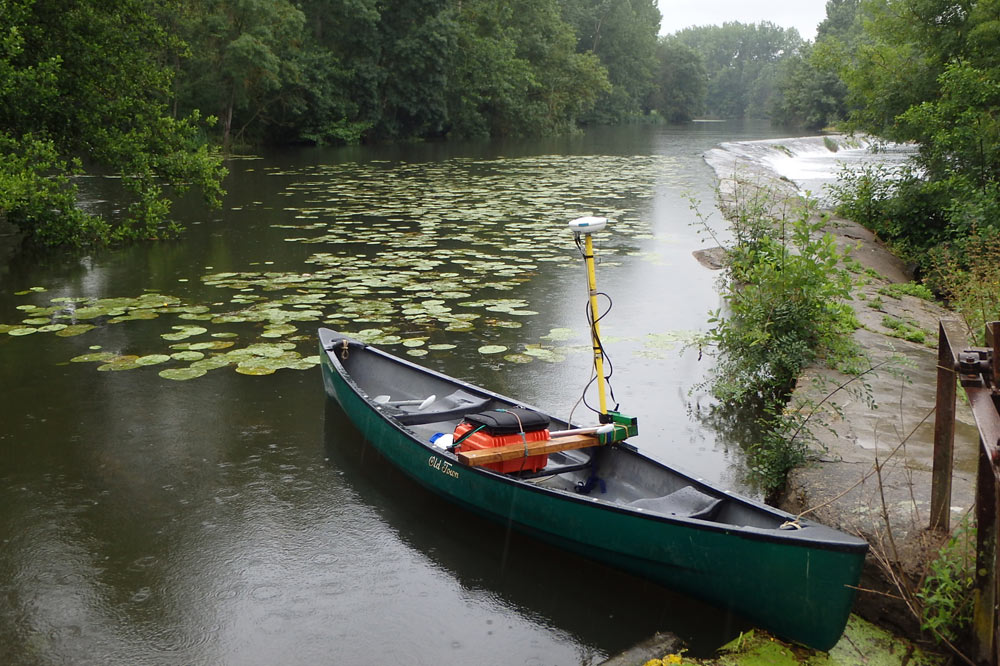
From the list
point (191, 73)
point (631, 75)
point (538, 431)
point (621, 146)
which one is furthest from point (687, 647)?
point (631, 75)

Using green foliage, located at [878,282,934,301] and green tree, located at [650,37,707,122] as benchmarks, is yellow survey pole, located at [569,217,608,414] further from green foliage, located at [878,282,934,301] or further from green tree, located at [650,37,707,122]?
green tree, located at [650,37,707,122]

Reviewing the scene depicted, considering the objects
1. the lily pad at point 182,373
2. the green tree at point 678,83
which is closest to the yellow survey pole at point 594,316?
the lily pad at point 182,373

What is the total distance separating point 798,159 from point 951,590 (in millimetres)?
30840

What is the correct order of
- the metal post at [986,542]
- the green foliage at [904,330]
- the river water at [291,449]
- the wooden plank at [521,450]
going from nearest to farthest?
the metal post at [986,542], the river water at [291,449], the wooden plank at [521,450], the green foliage at [904,330]

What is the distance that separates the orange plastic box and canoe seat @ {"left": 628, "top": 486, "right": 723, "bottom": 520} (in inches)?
26.6

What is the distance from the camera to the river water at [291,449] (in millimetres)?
3723

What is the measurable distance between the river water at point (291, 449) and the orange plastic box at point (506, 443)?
39 cm

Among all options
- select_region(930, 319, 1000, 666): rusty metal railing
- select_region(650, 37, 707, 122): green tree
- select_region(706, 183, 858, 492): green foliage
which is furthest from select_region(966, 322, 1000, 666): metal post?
select_region(650, 37, 707, 122): green tree

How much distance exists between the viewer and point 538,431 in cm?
442

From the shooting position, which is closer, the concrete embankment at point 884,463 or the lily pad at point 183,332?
the concrete embankment at point 884,463

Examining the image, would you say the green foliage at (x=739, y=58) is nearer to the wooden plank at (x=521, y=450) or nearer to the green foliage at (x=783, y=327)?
the green foliage at (x=783, y=327)

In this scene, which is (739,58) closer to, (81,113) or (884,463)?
(81,113)

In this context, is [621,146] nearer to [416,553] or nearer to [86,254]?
[86,254]

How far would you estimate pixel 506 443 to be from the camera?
432 cm
